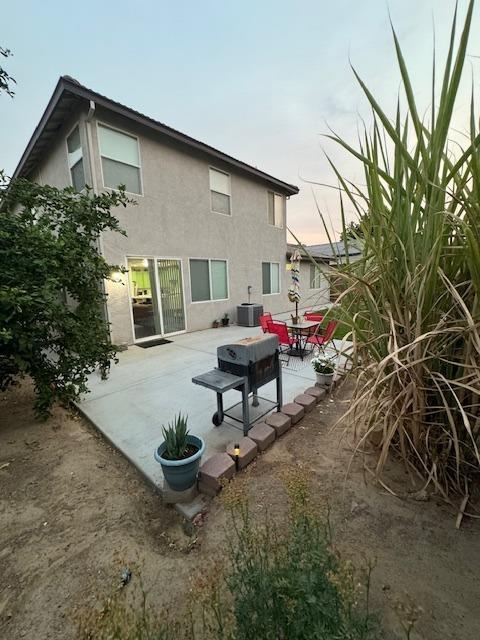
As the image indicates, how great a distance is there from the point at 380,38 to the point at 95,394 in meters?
4.91

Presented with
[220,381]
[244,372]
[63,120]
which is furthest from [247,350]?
[63,120]

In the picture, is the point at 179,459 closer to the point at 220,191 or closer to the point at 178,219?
the point at 178,219

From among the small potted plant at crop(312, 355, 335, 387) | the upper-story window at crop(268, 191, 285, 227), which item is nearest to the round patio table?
the small potted plant at crop(312, 355, 335, 387)

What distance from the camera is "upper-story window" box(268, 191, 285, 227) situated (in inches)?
439

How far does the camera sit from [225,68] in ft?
25.2

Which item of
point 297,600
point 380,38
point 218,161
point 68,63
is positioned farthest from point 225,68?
point 297,600

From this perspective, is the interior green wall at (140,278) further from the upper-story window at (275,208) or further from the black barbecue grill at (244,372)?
the upper-story window at (275,208)

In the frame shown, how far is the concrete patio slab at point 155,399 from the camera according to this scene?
2861 mm

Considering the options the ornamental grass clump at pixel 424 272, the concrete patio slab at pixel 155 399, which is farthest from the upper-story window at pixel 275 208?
the ornamental grass clump at pixel 424 272

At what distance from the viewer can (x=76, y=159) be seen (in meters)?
6.47

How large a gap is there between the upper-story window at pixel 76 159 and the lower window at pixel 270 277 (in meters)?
6.80

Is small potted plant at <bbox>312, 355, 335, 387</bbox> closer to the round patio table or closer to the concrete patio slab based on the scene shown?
the concrete patio slab

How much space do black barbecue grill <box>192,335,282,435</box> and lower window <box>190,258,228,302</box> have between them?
548 centimetres

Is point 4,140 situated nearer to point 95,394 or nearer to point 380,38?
point 95,394
